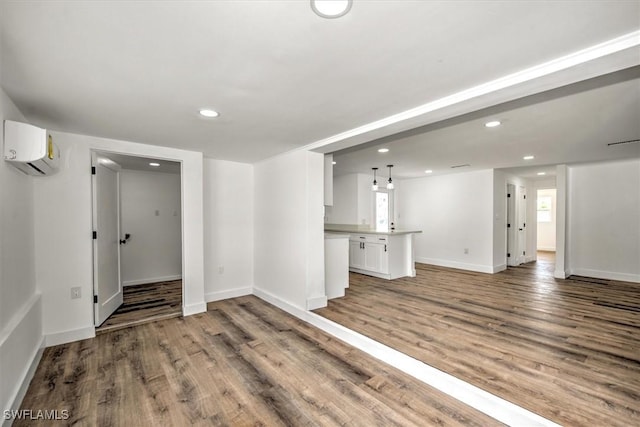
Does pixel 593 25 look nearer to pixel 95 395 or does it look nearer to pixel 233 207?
pixel 95 395

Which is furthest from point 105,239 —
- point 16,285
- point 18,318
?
point 18,318

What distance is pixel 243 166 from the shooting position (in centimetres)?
477

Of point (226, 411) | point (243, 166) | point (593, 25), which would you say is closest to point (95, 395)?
point (226, 411)

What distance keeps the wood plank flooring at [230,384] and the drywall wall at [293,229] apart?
2.44ft

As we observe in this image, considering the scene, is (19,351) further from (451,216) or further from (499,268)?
(499,268)

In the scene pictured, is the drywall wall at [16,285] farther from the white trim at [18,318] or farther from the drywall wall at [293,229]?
the drywall wall at [293,229]

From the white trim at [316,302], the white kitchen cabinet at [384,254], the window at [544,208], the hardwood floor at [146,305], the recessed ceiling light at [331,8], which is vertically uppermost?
the recessed ceiling light at [331,8]

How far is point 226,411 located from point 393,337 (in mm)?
1784

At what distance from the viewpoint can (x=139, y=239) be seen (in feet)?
18.0

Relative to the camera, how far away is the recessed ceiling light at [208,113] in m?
2.43

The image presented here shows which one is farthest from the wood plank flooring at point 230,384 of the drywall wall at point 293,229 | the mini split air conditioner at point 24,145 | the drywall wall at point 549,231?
the drywall wall at point 549,231

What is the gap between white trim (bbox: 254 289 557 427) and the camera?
1828 mm

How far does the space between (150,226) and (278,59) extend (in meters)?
5.19

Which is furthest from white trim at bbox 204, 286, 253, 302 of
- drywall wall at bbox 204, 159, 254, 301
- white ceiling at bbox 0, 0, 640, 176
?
white ceiling at bbox 0, 0, 640, 176
